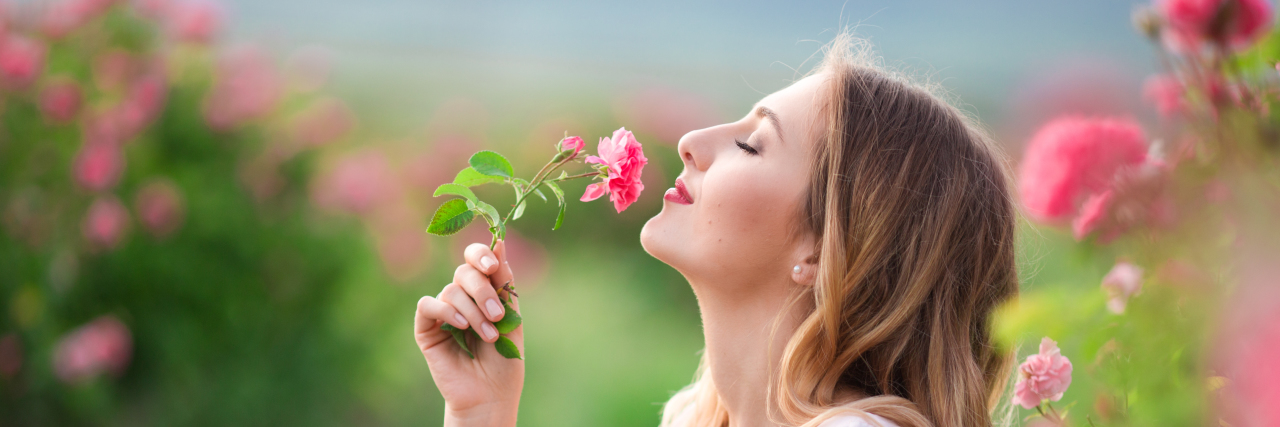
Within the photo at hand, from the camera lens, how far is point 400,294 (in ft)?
13.8

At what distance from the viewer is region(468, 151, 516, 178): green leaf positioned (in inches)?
50.2

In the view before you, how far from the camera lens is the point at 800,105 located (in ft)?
5.36

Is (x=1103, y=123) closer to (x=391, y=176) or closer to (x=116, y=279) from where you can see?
(x=391, y=176)

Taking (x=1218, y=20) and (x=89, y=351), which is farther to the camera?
(x=89, y=351)

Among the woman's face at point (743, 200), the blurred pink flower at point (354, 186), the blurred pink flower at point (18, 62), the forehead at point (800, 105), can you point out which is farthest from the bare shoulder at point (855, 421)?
the blurred pink flower at point (18, 62)

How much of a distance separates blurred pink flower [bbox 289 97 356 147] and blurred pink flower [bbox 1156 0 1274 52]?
3746 millimetres

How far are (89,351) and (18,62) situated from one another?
1.30 meters

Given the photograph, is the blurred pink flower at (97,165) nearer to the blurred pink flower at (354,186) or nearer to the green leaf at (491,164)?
the blurred pink flower at (354,186)

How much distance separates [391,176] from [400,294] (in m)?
0.66

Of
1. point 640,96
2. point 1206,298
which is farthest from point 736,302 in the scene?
point 640,96

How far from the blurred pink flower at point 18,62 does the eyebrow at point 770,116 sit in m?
3.42

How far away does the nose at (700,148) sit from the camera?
160cm

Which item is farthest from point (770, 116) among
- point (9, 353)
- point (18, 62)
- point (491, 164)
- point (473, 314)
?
point (9, 353)

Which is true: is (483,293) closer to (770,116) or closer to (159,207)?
(770,116)
